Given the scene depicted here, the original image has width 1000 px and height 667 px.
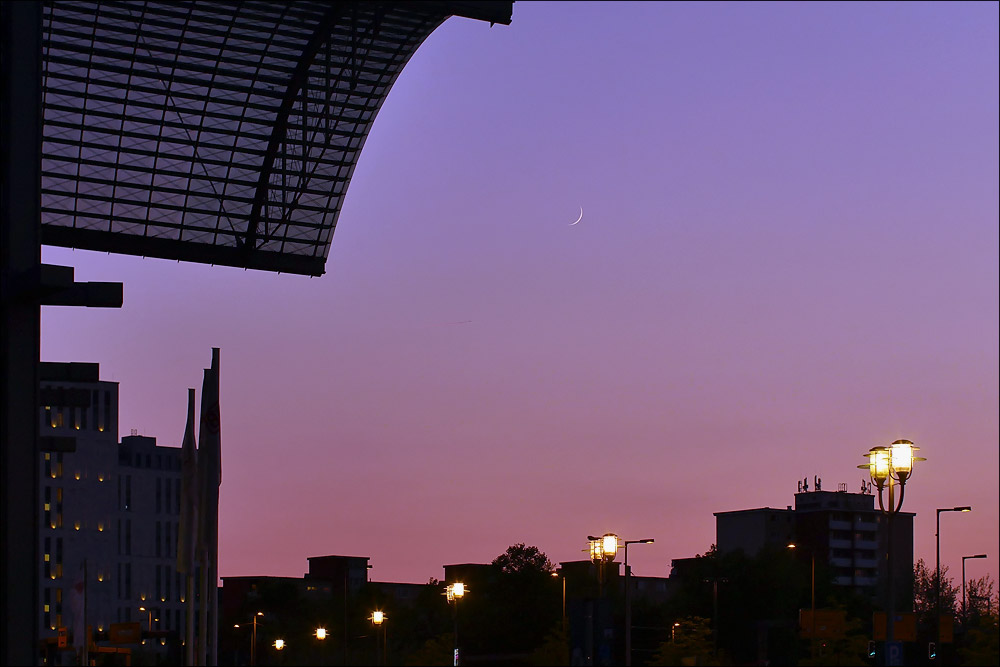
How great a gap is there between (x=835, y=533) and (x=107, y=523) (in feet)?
313

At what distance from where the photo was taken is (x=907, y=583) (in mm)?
169250

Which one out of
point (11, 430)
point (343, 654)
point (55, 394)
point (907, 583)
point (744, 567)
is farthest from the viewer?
point (907, 583)

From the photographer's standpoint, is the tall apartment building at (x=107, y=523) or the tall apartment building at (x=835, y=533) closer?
the tall apartment building at (x=107, y=523)

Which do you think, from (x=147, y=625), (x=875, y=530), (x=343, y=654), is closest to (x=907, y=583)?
(x=875, y=530)

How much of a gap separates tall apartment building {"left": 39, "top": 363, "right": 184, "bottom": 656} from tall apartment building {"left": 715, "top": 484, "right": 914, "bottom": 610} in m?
76.3

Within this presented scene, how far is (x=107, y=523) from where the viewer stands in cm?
18538

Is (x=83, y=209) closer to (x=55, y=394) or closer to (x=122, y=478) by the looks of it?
(x=55, y=394)

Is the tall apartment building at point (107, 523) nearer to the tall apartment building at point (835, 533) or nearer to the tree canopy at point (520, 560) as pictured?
the tree canopy at point (520, 560)

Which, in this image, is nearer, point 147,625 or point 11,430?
point 11,430

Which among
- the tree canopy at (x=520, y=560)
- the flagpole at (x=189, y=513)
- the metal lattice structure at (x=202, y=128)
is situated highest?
the metal lattice structure at (x=202, y=128)

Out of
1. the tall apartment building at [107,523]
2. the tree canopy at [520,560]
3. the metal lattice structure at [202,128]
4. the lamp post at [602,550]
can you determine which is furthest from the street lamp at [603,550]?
the tall apartment building at [107,523]

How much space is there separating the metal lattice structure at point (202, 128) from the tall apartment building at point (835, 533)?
136581 mm

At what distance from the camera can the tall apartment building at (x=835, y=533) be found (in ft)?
596

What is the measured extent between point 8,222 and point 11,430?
10.6ft
